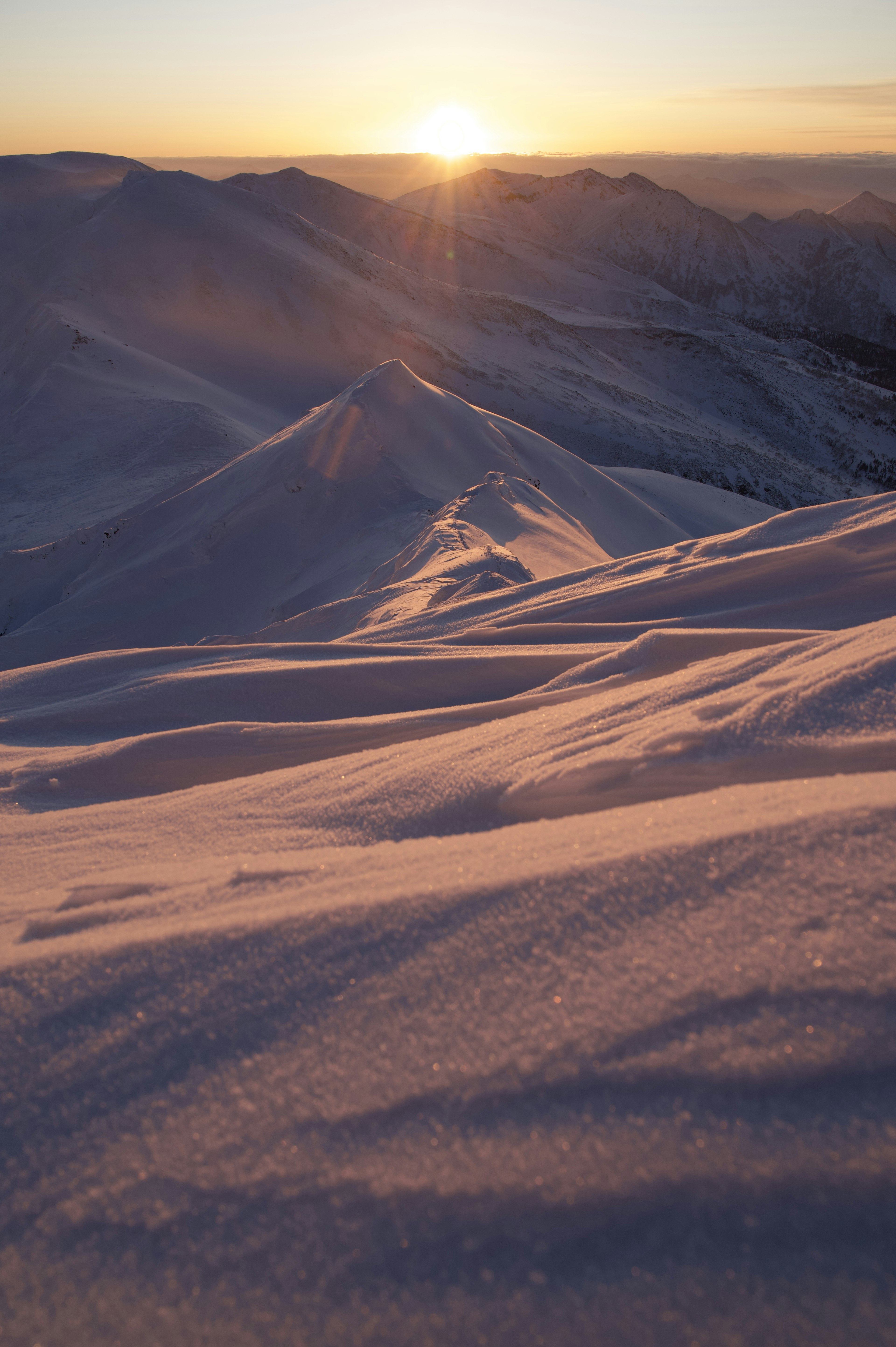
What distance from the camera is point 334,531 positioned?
9.64m

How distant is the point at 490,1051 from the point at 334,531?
351 inches

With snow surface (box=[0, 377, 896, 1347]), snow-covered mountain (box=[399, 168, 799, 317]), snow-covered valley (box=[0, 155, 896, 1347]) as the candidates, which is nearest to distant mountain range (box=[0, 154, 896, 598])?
snow-covered valley (box=[0, 155, 896, 1347])

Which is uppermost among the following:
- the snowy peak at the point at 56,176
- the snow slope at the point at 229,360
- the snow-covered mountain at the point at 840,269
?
the snow-covered mountain at the point at 840,269

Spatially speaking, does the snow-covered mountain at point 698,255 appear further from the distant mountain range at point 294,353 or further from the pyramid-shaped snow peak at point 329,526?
the pyramid-shaped snow peak at point 329,526

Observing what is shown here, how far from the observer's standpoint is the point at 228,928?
1.42 metres

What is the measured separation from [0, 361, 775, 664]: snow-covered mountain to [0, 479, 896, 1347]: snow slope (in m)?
4.41

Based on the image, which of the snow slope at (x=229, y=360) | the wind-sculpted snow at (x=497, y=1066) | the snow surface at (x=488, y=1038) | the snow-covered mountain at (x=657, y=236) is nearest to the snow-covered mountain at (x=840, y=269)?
the snow-covered mountain at (x=657, y=236)

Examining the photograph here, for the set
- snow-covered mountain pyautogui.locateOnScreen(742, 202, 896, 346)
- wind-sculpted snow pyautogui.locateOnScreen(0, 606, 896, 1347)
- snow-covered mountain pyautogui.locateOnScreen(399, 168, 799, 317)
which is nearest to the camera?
wind-sculpted snow pyautogui.locateOnScreen(0, 606, 896, 1347)

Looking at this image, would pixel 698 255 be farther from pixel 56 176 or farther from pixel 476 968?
pixel 476 968

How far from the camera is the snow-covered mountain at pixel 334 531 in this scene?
7922mm

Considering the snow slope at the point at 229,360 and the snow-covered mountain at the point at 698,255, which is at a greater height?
the snow-covered mountain at the point at 698,255

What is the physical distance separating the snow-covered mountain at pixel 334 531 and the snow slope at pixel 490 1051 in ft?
14.5

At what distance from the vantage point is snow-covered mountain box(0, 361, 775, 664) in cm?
792

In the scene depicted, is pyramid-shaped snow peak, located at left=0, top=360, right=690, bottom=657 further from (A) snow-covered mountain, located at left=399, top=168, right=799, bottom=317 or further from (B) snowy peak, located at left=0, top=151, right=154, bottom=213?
(A) snow-covered mountain, located at left=399, top=168, right=799, bottom=317
